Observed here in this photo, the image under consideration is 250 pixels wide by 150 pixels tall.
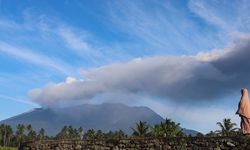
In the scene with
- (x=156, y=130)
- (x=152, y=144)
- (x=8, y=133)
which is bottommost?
(x=152, y=144)

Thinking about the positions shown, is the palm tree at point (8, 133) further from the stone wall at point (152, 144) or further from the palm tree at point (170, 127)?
the stone wall at point (152, 144)

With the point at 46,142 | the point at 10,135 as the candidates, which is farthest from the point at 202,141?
the point at 10,135

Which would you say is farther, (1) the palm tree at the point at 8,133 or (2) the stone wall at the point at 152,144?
(1) the palm tree at the point at 8,133

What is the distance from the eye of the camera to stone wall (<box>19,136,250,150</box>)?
12673mm

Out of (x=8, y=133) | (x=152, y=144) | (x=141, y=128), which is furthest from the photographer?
(x=8, y=133)

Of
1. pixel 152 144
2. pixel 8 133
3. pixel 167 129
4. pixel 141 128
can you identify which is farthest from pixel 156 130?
pixel 8 133

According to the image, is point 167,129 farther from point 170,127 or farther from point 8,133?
point 8,133

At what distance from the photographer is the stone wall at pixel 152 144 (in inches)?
499

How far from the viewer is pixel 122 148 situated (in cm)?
1433

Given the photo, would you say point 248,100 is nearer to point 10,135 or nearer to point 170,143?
point 170,143

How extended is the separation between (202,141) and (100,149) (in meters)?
3.48

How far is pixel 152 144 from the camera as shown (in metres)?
13.9

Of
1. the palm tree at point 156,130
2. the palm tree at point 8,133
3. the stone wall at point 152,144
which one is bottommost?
the stone wall at point 152,144

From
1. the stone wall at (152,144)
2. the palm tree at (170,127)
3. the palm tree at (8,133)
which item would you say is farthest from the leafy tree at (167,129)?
the palm tree at (8,133)
